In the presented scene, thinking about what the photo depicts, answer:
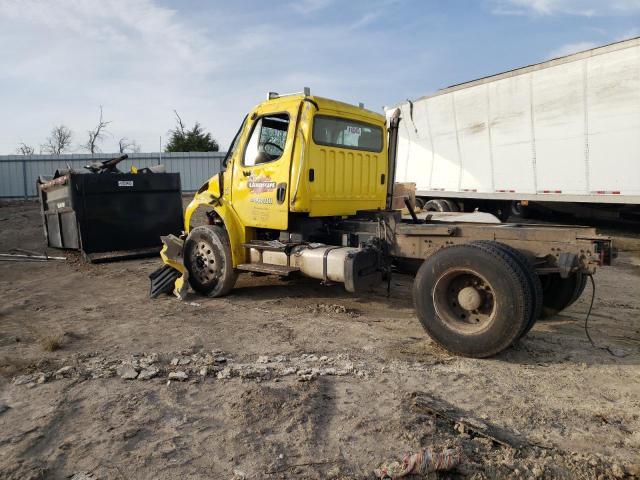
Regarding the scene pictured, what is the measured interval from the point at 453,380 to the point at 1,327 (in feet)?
16.6

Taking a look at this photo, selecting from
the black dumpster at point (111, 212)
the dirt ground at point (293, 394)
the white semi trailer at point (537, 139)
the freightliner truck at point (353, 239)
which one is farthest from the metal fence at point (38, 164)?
the dirt ground at point (293, 394)

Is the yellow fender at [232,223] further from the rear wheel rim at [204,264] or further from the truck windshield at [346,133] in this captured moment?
the truck windshield at [346,133]

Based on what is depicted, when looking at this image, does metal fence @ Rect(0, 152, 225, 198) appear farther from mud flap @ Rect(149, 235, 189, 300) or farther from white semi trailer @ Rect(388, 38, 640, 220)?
mud flap @ Rect(149, 235, 189, 300)

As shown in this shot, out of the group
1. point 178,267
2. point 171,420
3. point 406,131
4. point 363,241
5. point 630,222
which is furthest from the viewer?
point 406,131

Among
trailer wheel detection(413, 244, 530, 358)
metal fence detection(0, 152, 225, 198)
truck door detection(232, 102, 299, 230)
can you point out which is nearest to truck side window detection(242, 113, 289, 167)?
truck door detection(232, 102, 299, 230)

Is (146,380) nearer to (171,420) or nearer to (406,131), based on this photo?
(171,420)

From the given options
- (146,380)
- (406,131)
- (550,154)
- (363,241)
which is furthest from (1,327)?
(406,131)

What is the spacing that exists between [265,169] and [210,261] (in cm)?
160

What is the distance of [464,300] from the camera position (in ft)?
15.4

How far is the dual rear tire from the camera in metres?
4.32

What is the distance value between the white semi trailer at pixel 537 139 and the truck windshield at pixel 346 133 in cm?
586

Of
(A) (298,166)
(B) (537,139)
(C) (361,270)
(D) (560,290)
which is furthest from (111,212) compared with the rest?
(B) (537,139)

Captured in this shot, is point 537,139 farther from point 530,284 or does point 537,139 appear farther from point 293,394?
point 293,394

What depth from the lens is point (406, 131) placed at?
50.9 ft
